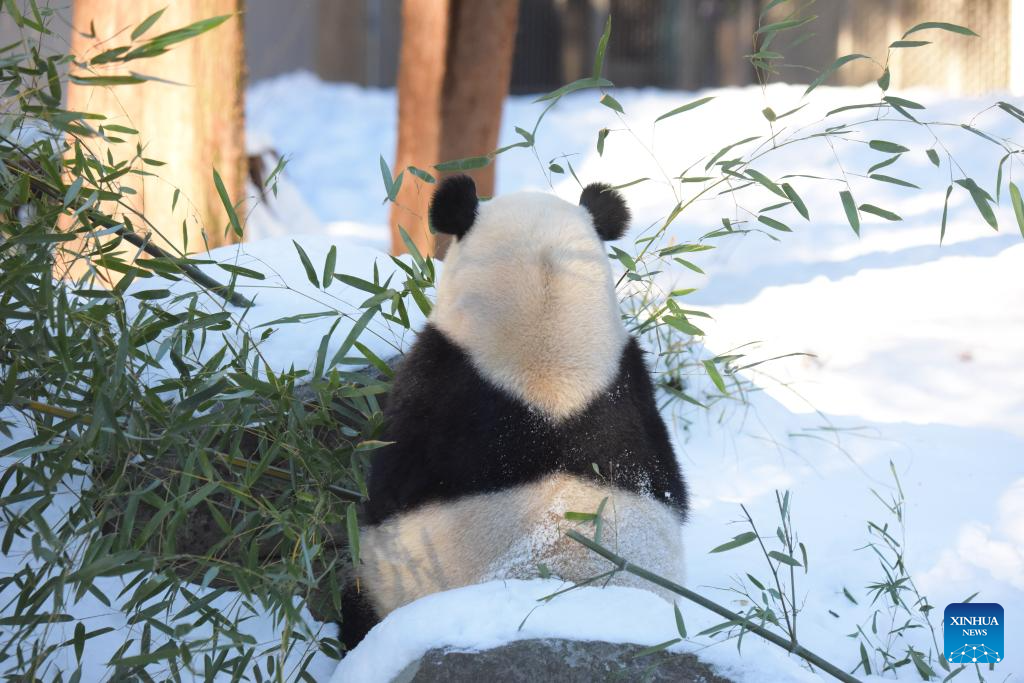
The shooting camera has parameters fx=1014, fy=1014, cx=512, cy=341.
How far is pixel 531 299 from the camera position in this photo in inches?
71.2

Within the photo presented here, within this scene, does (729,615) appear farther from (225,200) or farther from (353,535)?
(225,200)

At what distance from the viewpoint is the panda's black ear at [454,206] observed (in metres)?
1.93

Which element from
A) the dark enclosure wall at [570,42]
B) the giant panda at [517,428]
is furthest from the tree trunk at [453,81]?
the dark enclosure wall at [570,42]

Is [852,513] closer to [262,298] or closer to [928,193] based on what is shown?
[262,298]

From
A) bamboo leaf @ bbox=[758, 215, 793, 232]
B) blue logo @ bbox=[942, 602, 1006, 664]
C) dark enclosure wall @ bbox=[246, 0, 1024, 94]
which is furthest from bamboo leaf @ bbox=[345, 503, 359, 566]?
dark enclosure wall @ bbox=[246, 0, 1024, 94]

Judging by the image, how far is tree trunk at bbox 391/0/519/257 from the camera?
15.3 feet

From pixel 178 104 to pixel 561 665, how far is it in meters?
2.62

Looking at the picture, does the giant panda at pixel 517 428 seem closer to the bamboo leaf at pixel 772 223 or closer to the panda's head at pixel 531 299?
the panda's head at pixel 531 299

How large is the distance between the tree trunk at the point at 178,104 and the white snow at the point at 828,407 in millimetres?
774

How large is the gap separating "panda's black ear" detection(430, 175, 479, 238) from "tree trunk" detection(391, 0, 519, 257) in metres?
2.64

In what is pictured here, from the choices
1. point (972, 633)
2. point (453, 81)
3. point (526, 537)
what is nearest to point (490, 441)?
point (526, 537)

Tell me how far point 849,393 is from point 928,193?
8.92 ft

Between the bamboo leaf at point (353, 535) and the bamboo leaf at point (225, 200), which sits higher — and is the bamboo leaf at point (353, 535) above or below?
below

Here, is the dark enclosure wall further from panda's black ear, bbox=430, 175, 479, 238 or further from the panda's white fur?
the panda's white fur
